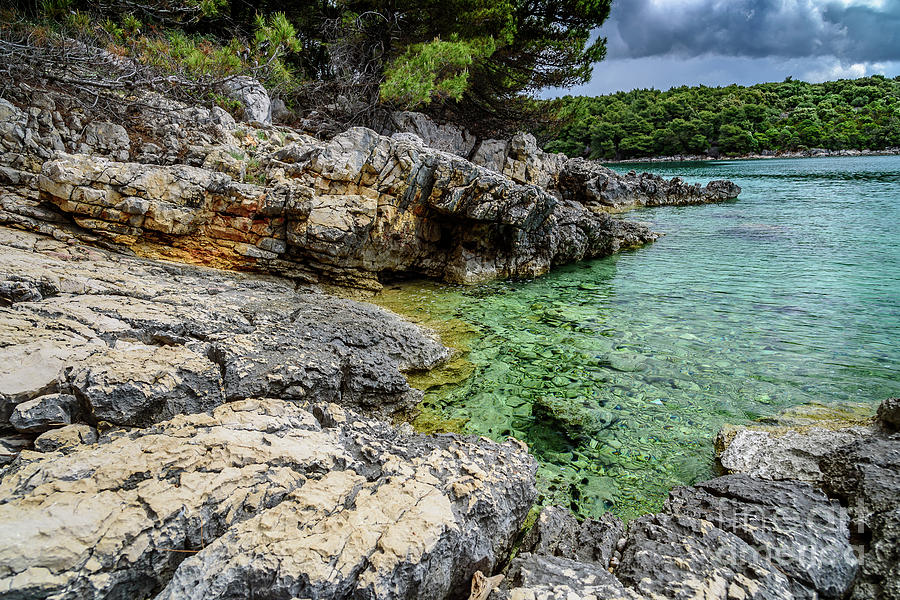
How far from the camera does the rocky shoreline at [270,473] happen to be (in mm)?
2340

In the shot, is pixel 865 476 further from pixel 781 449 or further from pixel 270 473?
pixel 270 473

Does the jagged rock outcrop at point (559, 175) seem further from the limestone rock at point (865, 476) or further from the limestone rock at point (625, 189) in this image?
the limestone rock at point (865, 476)

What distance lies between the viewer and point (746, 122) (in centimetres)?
8575

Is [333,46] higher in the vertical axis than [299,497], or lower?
higher

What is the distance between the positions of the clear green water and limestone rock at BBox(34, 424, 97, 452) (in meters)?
3.85

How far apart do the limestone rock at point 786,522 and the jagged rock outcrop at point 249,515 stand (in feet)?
4.92

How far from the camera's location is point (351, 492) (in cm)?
300

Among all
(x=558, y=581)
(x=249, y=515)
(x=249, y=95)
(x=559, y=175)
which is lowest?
(x=558, y=581)

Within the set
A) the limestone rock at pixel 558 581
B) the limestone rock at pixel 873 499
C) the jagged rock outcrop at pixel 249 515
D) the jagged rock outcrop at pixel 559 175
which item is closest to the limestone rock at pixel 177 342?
the jagged rock outcrop at pixel 249 515

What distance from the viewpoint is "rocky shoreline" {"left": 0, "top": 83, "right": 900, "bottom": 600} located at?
2340mm

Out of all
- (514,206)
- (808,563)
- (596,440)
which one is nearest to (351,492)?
(808,563)

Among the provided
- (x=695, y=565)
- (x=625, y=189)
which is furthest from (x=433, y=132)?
(x=695, y=565)

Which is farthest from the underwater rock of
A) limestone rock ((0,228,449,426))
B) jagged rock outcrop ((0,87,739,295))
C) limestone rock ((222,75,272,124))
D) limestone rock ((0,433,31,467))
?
limestone rock ((222,75,272,124))

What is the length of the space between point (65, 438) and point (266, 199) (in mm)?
6758
